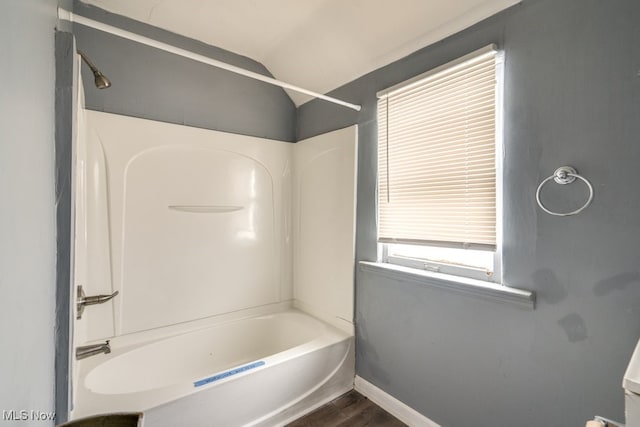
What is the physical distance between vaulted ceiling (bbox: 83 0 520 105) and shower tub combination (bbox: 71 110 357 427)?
1.82ft

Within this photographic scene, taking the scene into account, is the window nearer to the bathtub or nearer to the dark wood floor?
the bathtub

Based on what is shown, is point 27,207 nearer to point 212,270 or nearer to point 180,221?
point 180,221

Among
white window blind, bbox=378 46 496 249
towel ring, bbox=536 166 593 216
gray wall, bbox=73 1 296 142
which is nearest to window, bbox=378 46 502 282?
white window blind, bbox=378 46 496 249

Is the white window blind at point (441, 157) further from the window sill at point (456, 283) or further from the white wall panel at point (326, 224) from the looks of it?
the white wall panel at point (326, 224)

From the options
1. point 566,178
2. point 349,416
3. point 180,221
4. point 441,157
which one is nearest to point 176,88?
point 180,221

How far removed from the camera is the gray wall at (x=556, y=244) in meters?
1.05

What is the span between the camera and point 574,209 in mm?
1153

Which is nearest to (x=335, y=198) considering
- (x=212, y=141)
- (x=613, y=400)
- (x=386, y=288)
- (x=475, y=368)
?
(x=386, y=288)

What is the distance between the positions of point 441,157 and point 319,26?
1214mm

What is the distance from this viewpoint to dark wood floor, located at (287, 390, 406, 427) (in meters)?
→ 1.78

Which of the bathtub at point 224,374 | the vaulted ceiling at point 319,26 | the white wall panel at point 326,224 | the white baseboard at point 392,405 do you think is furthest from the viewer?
the white wall panel at point 326,224

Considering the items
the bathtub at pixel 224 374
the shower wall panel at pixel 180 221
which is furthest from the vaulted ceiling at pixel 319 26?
the bathtub at pixel 224 374

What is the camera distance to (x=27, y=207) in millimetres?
601

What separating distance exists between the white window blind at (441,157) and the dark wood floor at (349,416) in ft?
3.71
